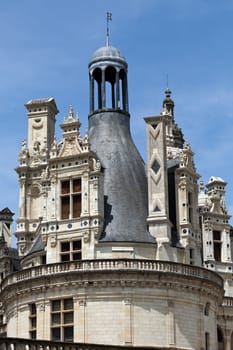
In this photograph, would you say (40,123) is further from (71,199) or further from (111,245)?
(111,245)

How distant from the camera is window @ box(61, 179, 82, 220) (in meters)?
Answer: 45.9

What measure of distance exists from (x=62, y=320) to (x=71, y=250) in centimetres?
354

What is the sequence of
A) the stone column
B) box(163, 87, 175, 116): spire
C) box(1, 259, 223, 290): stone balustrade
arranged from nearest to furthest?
the stone column → box(1, 259, 223, 290): stone balustrade → box(163, 87, 175, 116): spire

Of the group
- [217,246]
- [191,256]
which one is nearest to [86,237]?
[191,256]

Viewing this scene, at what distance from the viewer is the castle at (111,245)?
141 feet

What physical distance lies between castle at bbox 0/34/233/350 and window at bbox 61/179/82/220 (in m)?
0.05

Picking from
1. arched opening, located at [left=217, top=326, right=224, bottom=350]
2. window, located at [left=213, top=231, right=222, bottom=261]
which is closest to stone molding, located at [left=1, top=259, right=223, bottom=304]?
arched opening, located at [left=217, top=326, right=224, bottom=350]

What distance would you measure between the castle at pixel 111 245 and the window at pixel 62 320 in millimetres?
46

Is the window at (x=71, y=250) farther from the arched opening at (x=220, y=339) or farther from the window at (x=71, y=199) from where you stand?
the arched opening at (x=220, y=339)

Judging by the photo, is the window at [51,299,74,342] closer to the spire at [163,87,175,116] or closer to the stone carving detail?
the stone carving detail

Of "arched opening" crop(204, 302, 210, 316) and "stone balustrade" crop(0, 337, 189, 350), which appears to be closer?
"stone balustrade" crop(0, 337, 189, 350)

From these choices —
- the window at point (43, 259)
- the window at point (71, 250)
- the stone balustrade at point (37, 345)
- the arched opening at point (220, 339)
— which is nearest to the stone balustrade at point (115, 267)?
the window at point (71, 250)

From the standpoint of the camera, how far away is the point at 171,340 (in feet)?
141

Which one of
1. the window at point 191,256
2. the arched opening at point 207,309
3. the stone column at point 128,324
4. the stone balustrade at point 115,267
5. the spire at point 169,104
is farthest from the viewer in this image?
the spire at point 169,104
